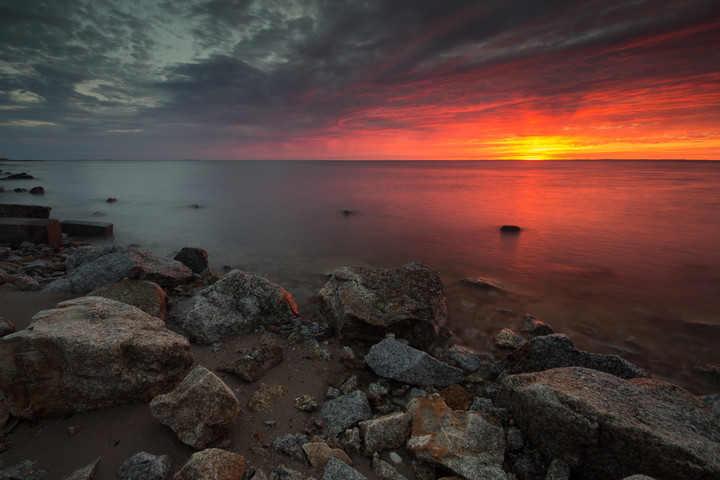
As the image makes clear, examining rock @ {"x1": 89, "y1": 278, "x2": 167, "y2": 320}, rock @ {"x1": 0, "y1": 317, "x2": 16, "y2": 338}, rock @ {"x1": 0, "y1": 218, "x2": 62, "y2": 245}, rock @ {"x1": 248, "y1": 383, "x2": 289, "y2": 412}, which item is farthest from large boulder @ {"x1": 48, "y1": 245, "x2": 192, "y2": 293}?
rock @ {"x1": 0, "y1": 218, "x2": 62, "y2": 245}

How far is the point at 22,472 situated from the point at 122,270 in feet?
13.7

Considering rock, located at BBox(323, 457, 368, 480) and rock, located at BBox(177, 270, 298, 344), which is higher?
rock, located at BBox(177, 270, 298, 344)

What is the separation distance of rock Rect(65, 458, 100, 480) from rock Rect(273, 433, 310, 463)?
5.03 feet

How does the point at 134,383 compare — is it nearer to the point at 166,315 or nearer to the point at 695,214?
the point at 166,315

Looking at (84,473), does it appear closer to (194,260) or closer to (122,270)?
(122,270)

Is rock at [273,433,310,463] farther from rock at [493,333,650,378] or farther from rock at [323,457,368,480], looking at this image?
rock at [493,333,650,378]

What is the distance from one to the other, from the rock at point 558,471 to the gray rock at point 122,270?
7.10 m

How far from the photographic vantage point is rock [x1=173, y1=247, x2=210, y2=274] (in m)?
8.44

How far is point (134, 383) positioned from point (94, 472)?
824 mm

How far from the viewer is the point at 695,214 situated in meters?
19.0

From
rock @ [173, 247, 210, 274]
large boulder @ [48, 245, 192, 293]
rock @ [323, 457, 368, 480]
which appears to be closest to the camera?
rock @ [323, 457, 368, 480]

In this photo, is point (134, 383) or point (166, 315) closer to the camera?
point (134, 383)

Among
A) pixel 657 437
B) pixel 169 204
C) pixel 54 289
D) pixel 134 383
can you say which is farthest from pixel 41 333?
pixel 169 204

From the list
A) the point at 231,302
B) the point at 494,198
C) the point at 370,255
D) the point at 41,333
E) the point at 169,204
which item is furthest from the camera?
the point at 494,198
